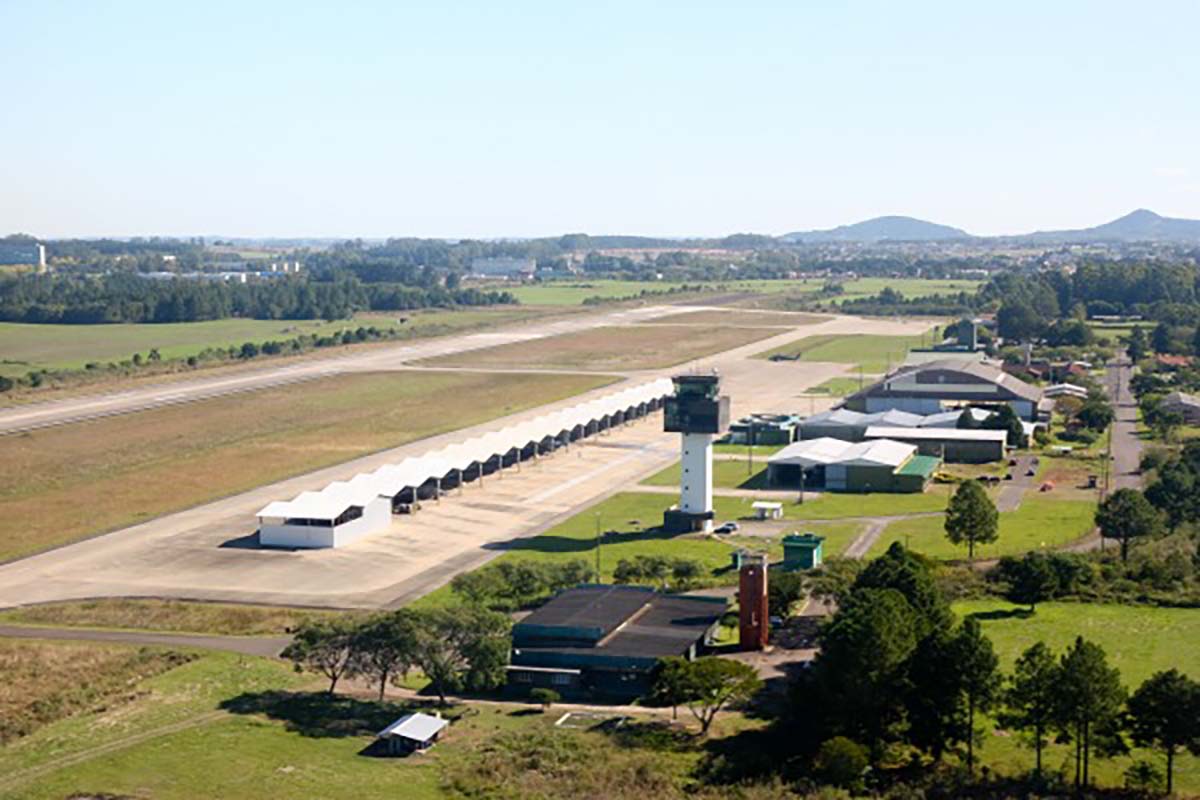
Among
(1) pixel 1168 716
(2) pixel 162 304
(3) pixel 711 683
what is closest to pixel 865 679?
(3) pixel 711 683

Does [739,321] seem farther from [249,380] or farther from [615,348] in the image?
[249,380]

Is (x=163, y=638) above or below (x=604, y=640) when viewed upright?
below

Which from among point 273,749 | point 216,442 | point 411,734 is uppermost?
point 216,442

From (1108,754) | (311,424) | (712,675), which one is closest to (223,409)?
(311,424)

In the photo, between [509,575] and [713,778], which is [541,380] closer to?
[509,575]

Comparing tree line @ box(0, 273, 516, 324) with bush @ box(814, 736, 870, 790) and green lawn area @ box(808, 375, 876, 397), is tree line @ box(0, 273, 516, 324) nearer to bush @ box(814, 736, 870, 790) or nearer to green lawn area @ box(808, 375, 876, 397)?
green lawn area @ box(808, 375, 876, 397)

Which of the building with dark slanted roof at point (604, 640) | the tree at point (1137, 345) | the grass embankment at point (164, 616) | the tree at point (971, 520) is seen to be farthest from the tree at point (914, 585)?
the tree at point (1137, 345)
